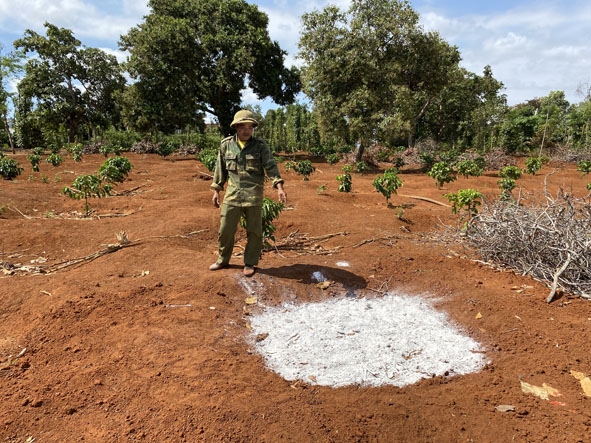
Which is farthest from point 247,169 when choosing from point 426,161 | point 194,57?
point 194,57

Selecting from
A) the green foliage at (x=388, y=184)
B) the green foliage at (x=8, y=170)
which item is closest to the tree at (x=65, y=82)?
the green foliage at (x=8, y=170)

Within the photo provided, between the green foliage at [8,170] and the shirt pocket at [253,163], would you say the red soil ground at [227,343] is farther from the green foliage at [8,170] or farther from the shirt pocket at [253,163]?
the green foliage at [8,170]

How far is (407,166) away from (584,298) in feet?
54.8

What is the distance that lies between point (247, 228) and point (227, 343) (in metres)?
1.41

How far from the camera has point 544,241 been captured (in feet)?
12.3

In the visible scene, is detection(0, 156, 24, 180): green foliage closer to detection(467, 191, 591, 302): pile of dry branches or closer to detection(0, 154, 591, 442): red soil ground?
detection(0, 154, 591, 442): red soil ground

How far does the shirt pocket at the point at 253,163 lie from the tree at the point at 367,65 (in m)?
12.7

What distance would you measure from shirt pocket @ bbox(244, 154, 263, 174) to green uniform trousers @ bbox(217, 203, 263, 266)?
0.37m

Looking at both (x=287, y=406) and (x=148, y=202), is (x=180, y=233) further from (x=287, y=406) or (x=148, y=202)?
(x=287, y=406)

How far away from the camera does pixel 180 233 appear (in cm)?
541

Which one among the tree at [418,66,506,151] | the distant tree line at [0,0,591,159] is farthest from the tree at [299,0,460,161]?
the tree at [418,66,506,151]

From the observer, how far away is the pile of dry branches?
3.45 metres

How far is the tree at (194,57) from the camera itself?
62.0ft

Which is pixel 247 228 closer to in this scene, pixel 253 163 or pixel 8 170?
pixel 253 163
